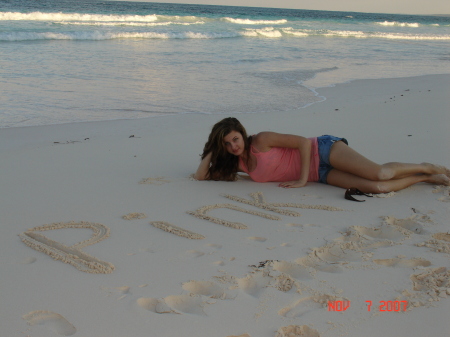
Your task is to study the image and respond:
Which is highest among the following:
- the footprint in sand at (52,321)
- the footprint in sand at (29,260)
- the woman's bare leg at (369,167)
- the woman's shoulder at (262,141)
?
the woman's shoulder at (262,141)

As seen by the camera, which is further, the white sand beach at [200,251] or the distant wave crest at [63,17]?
the distant wave crest at [63,17]

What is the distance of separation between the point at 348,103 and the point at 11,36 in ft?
46.0

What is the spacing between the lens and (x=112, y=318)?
2.20 metres

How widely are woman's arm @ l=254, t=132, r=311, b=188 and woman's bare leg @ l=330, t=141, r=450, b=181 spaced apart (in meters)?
0.24

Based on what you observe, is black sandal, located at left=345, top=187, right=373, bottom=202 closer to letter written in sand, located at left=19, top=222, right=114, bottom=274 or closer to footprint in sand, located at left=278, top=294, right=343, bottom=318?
footprint in sand, located at left=278, top=294, right=343, bottom=318

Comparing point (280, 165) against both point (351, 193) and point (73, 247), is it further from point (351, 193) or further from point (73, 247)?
point (73, 247)

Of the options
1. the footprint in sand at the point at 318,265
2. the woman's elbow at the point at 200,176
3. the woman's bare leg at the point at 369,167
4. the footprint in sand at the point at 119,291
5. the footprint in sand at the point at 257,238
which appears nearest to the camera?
the footprint in sand at the point at 119,291

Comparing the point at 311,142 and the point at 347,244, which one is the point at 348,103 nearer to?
the point at 311,142

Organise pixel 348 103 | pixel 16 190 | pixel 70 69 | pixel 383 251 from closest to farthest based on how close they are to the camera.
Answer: pixel 383 251 → pixel 16 190 → pixel 348 103 → pixel 70 69

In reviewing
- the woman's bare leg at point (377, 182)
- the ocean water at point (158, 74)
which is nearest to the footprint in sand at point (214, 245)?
the woman's bare leg at point (377, 182)

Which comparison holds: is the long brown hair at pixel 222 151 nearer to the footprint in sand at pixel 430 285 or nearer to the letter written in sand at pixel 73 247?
the letter written in sand at pixel 73 247

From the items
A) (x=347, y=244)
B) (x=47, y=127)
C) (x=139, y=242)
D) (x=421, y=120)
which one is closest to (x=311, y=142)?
(x=347, y=244)

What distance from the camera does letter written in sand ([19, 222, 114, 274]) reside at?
8.78ft

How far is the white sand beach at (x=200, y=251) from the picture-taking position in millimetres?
2207
